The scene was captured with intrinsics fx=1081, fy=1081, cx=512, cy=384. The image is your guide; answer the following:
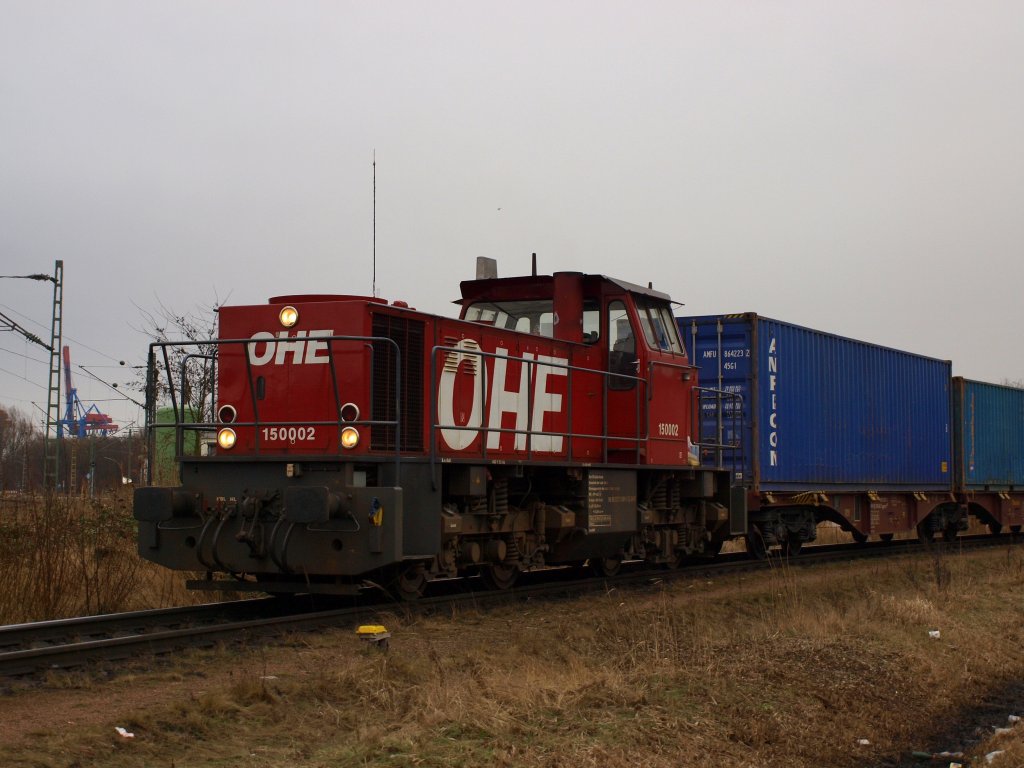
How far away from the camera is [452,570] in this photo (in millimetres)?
10531

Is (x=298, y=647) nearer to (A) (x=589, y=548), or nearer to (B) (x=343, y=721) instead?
(B) (x=343, y=721)

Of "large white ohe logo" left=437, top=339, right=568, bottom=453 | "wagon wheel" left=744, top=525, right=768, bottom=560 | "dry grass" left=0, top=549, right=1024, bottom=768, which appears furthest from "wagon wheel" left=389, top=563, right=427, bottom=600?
"wagon wheel" left=744, top=525, right=768, bottom=560

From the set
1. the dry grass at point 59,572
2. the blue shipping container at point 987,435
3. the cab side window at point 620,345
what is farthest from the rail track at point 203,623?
the blue shipping container at point 987,435

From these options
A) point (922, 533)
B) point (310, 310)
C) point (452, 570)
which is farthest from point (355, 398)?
point (922, 533)

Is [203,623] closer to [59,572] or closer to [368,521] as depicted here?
[368,521]

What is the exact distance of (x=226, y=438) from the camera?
33.8 feet

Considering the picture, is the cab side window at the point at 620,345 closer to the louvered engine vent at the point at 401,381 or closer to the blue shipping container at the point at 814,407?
the louvered engine vent at the point at 401,381

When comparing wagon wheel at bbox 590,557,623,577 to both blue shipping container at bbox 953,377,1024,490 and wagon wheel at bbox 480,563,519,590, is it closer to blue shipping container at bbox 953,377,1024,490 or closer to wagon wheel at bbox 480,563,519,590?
wagon wheel at bbox 480,563,519,590

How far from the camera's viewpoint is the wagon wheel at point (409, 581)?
1038cm

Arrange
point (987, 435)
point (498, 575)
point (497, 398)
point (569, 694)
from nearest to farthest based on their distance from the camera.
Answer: point (569, 694)
point (497, 398)
point (498, 575)
point (987, 435)

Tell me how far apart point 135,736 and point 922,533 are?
63.9 feet

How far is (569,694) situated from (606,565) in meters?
6.85

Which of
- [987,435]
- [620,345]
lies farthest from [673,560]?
[987,435]

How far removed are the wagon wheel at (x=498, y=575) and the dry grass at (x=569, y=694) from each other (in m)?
0.93
